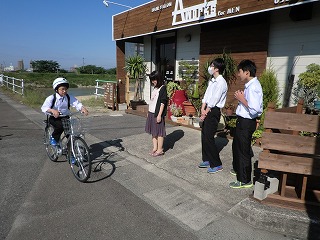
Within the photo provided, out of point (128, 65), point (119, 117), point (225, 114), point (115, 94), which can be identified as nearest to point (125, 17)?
point (128, 65)

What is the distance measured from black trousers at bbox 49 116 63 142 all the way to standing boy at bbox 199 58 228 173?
2.59m

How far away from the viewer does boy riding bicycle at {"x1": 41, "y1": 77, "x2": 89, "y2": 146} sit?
4.12 metres

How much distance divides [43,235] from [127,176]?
1.67 m

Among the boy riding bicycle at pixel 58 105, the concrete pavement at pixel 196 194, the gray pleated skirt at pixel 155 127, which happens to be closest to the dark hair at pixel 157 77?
the gray pleated skirt at pixel 155 127

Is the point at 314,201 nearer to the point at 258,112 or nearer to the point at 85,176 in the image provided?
the point at 258,112

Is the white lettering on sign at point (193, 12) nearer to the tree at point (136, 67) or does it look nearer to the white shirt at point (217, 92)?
the tree at point (136, 67)

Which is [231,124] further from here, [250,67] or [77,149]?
[77,149]

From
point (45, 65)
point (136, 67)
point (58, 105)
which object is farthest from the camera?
Answer: point (45, 65)

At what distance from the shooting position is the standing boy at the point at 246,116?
3.17 meters

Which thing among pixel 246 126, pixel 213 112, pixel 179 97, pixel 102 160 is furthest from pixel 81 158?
pixel 179 97

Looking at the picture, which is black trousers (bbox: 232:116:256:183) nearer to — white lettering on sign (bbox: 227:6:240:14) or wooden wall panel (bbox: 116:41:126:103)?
white lettering on sign (bbox: 227:6:240:14)

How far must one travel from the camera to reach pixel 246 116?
130 inches

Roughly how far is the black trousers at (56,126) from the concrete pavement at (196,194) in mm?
878

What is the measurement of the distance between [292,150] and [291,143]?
0.28 feet
